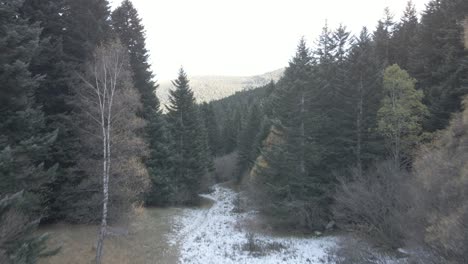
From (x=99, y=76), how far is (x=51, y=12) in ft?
20.1

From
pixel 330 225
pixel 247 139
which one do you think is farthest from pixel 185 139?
pixel 330 225

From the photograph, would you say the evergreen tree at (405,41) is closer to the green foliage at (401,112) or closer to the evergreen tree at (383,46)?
the evergreen tree at (383,46)

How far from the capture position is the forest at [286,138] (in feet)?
36.9

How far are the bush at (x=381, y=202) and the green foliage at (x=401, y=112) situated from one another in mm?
2438

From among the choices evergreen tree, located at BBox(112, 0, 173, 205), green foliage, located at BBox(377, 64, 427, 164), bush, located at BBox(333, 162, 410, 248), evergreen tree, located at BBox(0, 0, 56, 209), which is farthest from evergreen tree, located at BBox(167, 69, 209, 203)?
evergreen tree, located at BBox(0, 0, 56, 209)

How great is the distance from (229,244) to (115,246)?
710cm

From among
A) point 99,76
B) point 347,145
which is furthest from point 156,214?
point 347,145

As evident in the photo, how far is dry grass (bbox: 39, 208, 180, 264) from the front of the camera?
14.9 meters

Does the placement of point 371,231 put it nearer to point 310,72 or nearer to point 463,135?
point 463,135

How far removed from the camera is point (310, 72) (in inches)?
1079

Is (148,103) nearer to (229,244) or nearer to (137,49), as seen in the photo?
(137,49)

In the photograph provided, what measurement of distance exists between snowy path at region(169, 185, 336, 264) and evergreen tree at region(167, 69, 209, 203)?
7433 mm

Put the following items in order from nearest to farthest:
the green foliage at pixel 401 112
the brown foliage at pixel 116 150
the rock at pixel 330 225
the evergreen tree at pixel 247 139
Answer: the brown foliage at pixel 116 150
the green foliage at pixel 401 112
the rock at pixel 330 225
the evergreen tree at pixel 247 139

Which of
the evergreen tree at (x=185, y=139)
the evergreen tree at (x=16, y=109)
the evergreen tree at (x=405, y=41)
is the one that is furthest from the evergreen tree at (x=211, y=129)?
the evergreen tree at (x=16, y=109)
